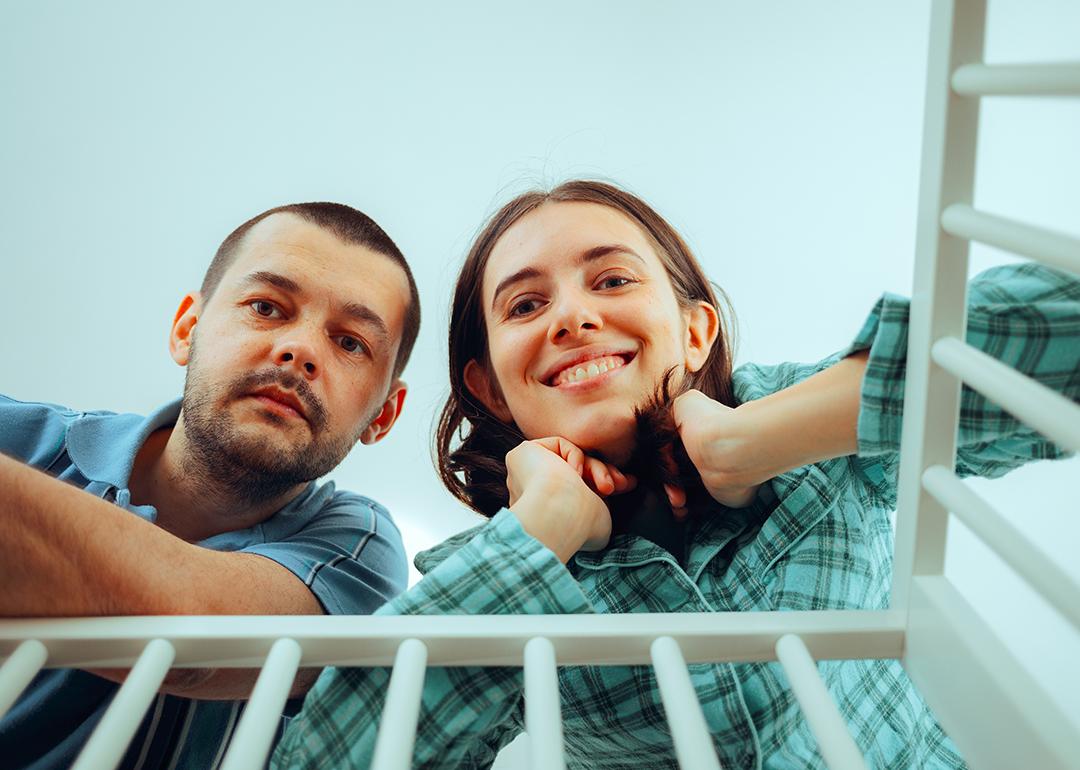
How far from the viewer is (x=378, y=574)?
1236mm

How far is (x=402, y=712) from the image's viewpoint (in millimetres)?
555

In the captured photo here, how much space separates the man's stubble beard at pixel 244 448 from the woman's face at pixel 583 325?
0.92 feet

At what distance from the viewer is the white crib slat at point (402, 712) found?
531 millimetres

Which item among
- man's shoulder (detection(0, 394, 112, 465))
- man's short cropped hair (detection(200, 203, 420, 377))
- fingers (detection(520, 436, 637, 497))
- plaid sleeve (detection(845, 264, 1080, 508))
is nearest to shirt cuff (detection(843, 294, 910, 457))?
plaid sleeve (detection(845, 264, 1080, 508))

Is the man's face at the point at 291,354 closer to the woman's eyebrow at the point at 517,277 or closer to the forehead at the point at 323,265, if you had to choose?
the forehead at the point at 323,265

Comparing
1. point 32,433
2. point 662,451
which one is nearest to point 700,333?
point 662,451

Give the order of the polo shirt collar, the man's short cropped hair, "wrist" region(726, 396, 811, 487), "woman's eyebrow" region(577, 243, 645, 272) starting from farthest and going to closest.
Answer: the man's short cropped hair → the polo shirt collar → "woman's eyebrow" region(577, 243, 645, 272) → "wrist" region(726, 396, 811, 487)

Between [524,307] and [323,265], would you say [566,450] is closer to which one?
[524,307]

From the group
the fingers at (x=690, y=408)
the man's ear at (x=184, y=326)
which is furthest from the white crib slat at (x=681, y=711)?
the man's ear at (x=184, y=326)

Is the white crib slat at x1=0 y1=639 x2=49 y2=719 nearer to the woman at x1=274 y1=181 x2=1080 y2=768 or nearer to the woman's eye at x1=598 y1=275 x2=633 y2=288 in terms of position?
the woman at x1=274 y1=181 x2=1080 y2=768

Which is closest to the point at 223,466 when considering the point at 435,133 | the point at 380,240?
the point at 380,240

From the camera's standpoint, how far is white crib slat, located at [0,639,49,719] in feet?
1.86

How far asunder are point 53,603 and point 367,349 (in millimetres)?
773

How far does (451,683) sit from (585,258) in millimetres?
630
